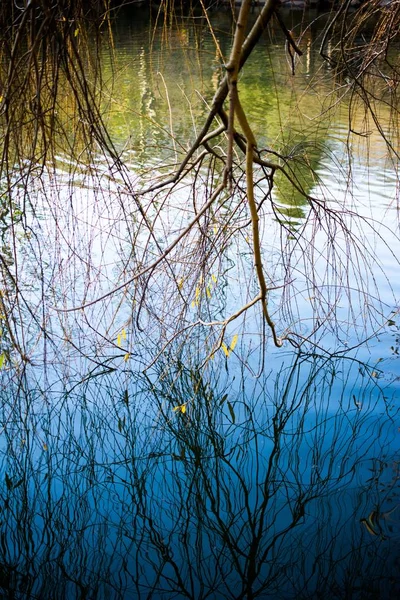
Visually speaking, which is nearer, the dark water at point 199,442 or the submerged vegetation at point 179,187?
the submerged vegetation at point 179,187

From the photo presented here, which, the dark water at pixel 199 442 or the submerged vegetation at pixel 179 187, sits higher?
the submerged vegetation at pixel 179 187

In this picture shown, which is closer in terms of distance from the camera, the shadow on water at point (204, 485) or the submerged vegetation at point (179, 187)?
the submerged vegetation at point (179, 187)

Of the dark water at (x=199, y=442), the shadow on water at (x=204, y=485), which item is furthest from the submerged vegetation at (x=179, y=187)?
the shadow on water at (x=204, y=485)

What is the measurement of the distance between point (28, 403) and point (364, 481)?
111 cm

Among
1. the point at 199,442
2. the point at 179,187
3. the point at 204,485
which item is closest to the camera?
the point at 204,485

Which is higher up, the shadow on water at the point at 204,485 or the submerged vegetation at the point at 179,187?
the submerged vegetation at the point at 179,187

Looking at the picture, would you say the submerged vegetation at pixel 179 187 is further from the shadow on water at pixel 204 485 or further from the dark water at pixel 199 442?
the shadow on water at pixel 204 485

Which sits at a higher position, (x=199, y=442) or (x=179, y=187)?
(x=179, y=187)

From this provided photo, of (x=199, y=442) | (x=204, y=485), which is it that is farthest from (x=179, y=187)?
(x=204, y=485)

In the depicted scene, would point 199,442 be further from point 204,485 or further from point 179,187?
point 179,187

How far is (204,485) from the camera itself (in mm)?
2311

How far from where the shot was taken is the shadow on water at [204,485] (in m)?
1.95

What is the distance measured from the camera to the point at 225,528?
7.02 ft

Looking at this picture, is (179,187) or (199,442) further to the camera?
(179,187)
